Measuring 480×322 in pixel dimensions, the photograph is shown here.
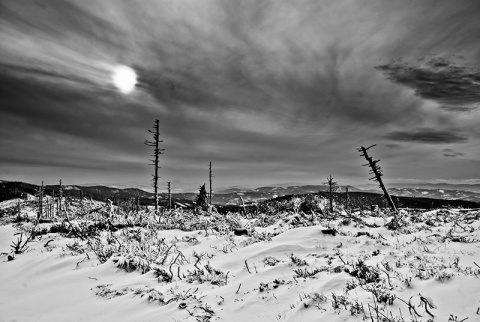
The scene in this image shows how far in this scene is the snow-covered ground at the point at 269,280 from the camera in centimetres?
312

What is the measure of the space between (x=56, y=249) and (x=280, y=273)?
706 cm

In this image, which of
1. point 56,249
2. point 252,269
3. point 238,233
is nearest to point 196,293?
point 252,269

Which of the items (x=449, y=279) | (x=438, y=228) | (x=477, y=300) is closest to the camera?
(x=477, y=300)

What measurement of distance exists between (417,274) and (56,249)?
9086mm

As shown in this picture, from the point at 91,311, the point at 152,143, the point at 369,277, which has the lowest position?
the point at 91,311

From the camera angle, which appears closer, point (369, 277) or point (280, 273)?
point (369, 277)

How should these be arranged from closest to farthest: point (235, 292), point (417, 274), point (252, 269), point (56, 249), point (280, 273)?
point (417, 274) → point (235, 292) → point (280, 273) → point (252, 269) → point (56, 249)

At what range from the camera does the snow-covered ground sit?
123 inches

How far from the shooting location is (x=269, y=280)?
441 centimetres

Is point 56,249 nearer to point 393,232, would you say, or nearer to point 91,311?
point 91,311

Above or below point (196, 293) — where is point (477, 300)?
above

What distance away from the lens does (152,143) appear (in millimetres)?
29016

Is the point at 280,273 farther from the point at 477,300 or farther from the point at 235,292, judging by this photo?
the point at 477,300

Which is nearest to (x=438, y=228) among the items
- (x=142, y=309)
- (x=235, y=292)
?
(x=235, y=292)
